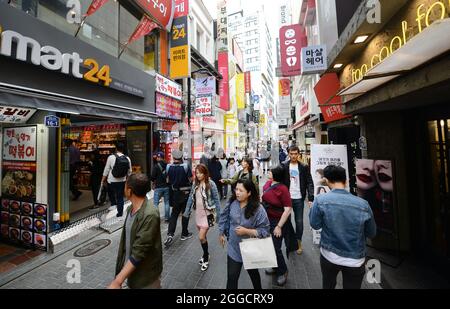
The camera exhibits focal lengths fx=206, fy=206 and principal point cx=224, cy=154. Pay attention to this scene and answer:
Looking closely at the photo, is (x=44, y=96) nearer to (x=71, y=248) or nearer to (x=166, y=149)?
(x=71, y=248)

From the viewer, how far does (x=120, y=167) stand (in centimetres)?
615

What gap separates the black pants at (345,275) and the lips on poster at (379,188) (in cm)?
270

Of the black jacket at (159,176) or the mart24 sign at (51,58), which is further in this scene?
the black jacket at (159,176)

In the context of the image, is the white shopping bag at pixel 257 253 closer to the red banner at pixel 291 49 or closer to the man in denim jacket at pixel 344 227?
the man in denim jacket at pixel 344 227

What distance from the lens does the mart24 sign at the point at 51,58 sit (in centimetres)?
430

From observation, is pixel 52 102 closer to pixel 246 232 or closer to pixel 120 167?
pixel 120 167

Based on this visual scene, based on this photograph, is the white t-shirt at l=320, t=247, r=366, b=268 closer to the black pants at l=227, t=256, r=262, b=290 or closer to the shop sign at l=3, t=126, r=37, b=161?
the black pants at l=227, t=256, r=262, b=290

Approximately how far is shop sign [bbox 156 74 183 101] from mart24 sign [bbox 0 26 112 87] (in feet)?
10.6

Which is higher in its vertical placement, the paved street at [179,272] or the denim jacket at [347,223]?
the denim jacket at [347,223]

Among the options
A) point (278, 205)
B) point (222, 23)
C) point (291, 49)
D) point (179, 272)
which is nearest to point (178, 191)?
point (179, 272)

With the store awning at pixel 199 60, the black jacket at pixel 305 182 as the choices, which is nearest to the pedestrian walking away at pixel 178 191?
the black jacket at pixel 305 182

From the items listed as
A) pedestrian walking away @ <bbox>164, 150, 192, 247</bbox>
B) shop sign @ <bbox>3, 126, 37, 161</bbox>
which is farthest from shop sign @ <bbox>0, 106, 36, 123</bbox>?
pedestrian walking away @ <bbox>164, 150, 192, 247</bbox>
